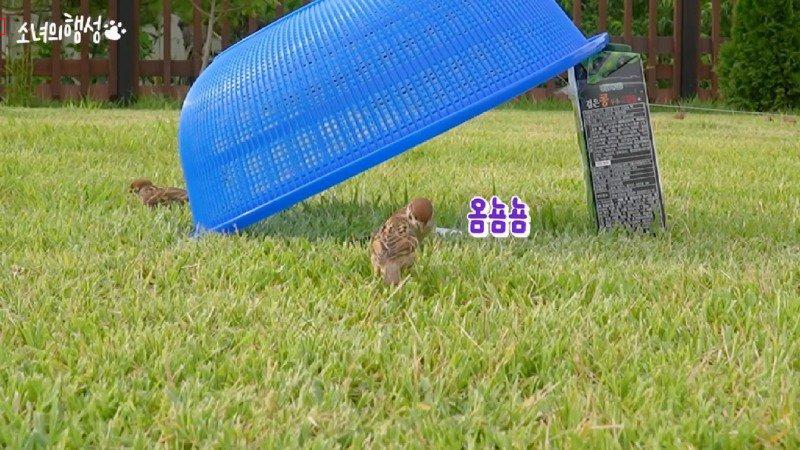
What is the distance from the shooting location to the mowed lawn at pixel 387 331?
153 centimetres

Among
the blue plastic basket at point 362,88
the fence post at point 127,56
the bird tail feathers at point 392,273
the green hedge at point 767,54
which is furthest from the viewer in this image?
the fence post at point 127,56

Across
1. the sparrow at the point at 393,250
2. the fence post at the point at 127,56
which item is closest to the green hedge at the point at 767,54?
the fence post at the point at 127,56

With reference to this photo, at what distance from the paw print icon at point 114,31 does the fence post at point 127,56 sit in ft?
0.16

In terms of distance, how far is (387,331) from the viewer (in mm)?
1976

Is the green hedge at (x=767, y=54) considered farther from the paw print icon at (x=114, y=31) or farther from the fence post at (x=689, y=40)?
the paw print icon at (x=114, y=31)

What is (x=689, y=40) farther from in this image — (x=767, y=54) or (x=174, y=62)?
(x=174, y=62)

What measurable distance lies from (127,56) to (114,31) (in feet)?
0.91

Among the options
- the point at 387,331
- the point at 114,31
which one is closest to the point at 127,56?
the point at 114,31

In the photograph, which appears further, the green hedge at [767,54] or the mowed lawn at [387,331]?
the green hedge at [767,54]

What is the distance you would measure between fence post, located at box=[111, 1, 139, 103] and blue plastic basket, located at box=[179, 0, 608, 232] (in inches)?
319

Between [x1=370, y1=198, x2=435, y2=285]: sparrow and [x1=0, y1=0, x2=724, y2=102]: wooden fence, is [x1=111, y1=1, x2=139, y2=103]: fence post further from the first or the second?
[x1=370, y1=198, x2=435, y2=285]: sparrow

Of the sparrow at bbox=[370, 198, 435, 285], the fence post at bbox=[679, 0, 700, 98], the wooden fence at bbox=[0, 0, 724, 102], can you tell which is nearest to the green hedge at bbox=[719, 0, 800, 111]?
the wooden fence at bbox=[0, 0, 724, 102]

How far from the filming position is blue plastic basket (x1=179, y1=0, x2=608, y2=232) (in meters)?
2.65

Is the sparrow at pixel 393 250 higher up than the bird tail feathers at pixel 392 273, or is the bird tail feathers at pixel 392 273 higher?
the sparrow at pixel 393 250
